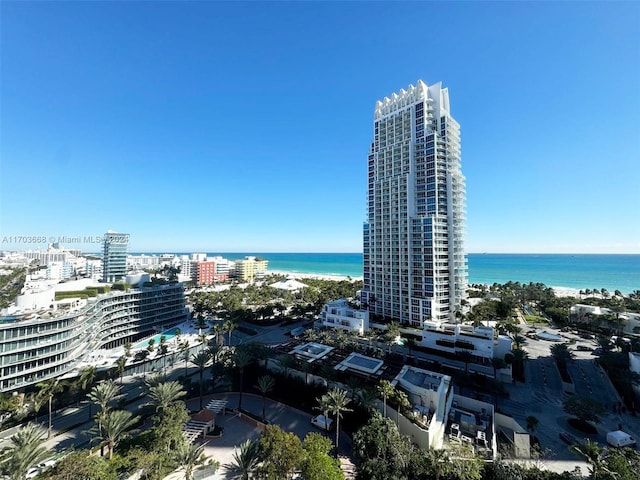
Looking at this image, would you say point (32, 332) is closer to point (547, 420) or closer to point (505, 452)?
point (505, 452)

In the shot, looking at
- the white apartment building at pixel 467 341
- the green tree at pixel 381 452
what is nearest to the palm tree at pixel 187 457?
the green tree at pixel 381 452

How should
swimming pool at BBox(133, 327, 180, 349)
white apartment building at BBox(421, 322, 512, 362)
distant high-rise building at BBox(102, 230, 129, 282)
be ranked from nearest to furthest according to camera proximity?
white apartment building at BBox(421, 322, 512, 362) → swimming pool at BBox(133, 327, 180, 349) → distant high-rise building at BBox(102, 230, 129, 282)

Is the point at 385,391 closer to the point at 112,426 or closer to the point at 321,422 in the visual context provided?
the point at 321,422

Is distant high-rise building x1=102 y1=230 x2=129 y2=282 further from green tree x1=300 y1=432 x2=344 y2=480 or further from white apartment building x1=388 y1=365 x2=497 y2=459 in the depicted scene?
white apartment building x1=388 y1=365 x2=497 y2=459

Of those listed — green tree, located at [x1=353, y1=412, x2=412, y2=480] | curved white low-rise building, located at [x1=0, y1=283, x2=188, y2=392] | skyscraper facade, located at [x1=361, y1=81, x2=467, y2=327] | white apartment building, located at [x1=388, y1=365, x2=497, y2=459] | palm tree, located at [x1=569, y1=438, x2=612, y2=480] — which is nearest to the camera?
palm tree, located at [x1=569, y1=438, x2=612, y2=480]

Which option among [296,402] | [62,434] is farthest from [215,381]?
[62,434]

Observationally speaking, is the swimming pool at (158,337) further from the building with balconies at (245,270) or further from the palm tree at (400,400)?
the building with balconies at (245,270)

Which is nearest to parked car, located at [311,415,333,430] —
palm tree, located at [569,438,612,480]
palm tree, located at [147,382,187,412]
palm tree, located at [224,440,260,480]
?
palm tree, located at [224,440,260,480]
